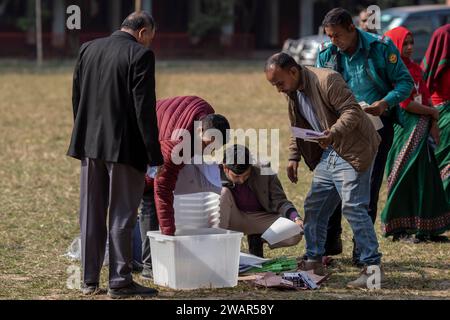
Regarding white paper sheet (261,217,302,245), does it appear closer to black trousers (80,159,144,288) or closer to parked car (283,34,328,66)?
black trousers (80,159,144,288)

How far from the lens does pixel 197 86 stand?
2466 centimetres

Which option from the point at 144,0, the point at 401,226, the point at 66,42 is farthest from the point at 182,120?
the point at 144,0

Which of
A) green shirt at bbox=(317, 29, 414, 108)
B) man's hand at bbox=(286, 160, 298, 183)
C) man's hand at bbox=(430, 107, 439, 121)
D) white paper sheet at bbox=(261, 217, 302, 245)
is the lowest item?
white paper sheet at bbox=(261, 217, 302, 245)

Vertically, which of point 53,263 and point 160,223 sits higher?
point 160,223

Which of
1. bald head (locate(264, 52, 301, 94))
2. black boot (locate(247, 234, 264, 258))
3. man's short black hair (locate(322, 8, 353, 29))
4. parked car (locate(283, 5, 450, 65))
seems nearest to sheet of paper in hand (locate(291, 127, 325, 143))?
bald head (locate(264, 52, 301, 94))

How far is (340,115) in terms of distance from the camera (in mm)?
6801

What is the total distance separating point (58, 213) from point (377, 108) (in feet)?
12.4

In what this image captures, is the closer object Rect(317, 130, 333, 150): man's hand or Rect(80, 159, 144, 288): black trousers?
Rect(80, 159, 144, 288): black trousers

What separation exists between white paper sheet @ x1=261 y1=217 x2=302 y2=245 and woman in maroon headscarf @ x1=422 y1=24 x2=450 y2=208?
2.15 m

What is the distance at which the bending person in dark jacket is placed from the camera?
6734 mm

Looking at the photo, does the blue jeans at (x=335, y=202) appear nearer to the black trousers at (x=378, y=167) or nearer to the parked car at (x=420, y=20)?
the black trousers at (x=378, y=167)

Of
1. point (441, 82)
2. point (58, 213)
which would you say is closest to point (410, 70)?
point (441, 82)
